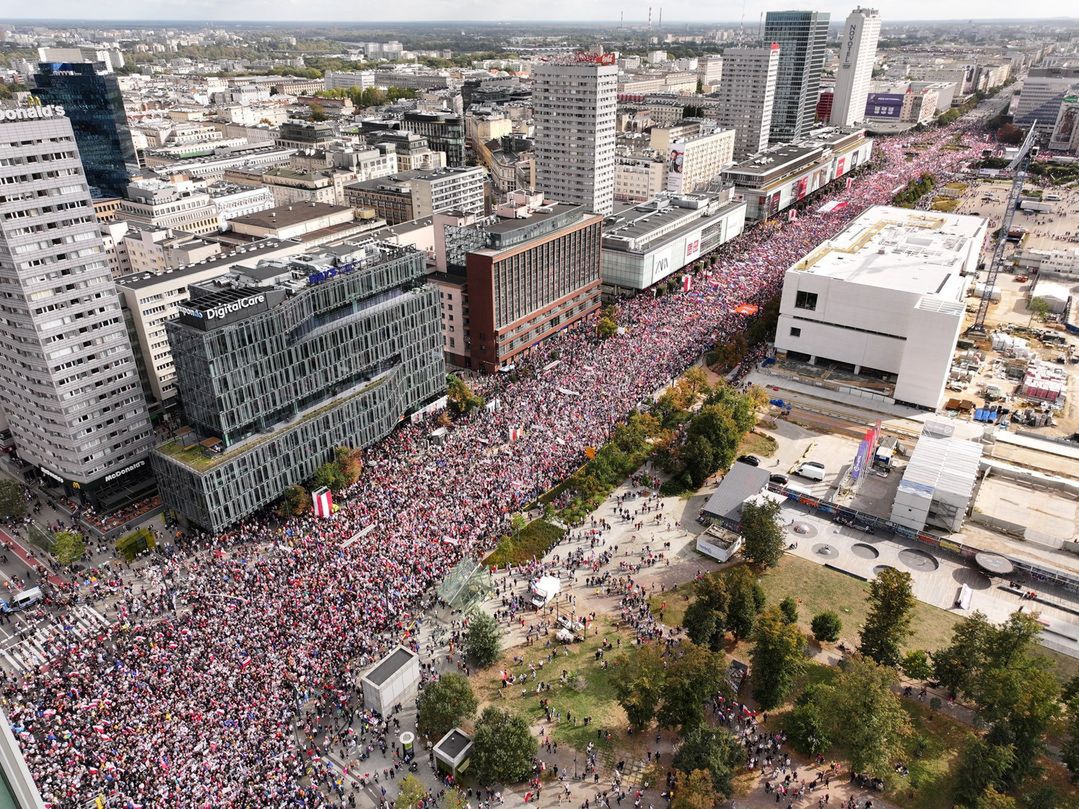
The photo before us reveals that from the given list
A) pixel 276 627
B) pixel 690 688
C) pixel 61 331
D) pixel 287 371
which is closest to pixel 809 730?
pixel 690 688

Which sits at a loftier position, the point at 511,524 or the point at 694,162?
the point at 694,162

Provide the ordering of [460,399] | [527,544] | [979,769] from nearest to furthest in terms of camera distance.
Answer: [979,769] < [527,544] < [460,399]

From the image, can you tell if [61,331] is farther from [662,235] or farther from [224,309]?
[662,235]

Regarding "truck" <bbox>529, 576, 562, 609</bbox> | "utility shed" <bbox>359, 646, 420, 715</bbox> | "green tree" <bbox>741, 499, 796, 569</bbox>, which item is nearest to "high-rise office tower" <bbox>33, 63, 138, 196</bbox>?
"truck" <bbox>529, 576, 562, 609</bbox>

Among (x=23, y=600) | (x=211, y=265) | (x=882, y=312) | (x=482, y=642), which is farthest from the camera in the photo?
(x=882, y=312)

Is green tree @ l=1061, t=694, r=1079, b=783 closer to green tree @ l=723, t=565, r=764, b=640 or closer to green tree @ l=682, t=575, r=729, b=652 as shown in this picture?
green tree @ l=723, t=565, r=764, b=640

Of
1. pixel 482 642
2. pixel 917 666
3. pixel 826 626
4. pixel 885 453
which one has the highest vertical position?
pixel 917 666

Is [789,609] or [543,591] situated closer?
[789,609]
